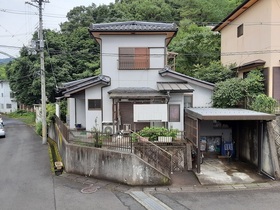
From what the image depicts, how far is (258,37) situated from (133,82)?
27.0ft

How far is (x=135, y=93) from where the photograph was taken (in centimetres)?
1459

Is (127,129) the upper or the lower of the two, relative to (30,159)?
upper

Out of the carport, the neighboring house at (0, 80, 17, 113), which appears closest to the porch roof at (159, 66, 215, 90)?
the carport

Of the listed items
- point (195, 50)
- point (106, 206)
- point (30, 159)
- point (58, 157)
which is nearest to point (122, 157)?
point (106, 206)

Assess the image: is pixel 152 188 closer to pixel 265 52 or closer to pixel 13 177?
pixel 13 177

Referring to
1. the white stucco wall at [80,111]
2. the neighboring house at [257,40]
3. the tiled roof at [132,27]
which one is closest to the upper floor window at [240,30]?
the neighboring house at [257,40]

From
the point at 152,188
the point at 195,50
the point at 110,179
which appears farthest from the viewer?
the point at 195,50

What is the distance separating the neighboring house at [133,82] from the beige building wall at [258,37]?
3.69m

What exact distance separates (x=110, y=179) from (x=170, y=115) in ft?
18.9

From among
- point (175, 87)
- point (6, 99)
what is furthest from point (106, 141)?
point (6, 99)

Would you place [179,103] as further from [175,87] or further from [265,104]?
[265,104]

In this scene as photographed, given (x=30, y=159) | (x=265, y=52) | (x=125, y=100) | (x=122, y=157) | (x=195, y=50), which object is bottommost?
(x=30, y=159)

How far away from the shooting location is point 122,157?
420 inches

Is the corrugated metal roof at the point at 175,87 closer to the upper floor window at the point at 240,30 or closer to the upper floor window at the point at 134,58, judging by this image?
the upper floor window at the point at 134,58
